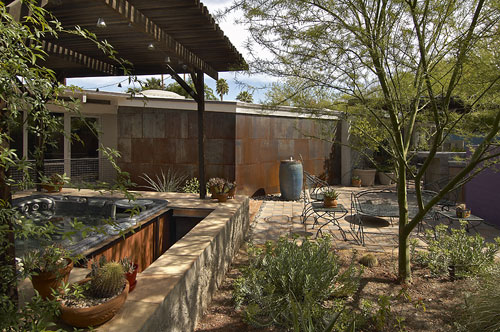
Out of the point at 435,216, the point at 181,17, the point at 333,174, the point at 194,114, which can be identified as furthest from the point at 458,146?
the point at 181,17

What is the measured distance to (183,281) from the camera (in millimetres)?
2457

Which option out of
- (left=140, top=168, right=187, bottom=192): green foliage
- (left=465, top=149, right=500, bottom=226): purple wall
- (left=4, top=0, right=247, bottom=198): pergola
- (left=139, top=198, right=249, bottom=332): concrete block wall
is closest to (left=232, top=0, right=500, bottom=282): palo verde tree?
(left=4, top=0, right=247, bottom=198): pergola

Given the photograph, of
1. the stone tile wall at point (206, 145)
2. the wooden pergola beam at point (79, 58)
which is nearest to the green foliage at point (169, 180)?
the stone tile wall at point (206, 145)

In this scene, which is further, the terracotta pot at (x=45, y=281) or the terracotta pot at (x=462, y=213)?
the terracotta pot at (x=462, y=213)

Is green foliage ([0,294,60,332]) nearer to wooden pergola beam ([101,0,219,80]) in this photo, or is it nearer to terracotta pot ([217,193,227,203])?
wooden pergola beam ([101,0,219,80])

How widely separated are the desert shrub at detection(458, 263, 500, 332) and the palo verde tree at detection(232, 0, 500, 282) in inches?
29.8

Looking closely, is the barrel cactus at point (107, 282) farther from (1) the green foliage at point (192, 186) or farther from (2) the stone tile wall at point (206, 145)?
(2) the stone tile wall at point (206, 145)

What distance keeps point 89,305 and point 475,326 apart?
2.77 metres

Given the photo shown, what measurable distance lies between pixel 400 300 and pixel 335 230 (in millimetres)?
2537

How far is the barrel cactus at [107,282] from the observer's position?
1.95 meters

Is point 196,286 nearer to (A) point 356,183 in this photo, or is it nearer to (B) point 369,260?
(B) point 369,260

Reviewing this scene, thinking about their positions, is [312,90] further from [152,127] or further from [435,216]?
[152,127]

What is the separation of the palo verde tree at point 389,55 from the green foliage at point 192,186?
15.3ft

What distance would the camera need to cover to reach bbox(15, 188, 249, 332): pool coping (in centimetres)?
195
